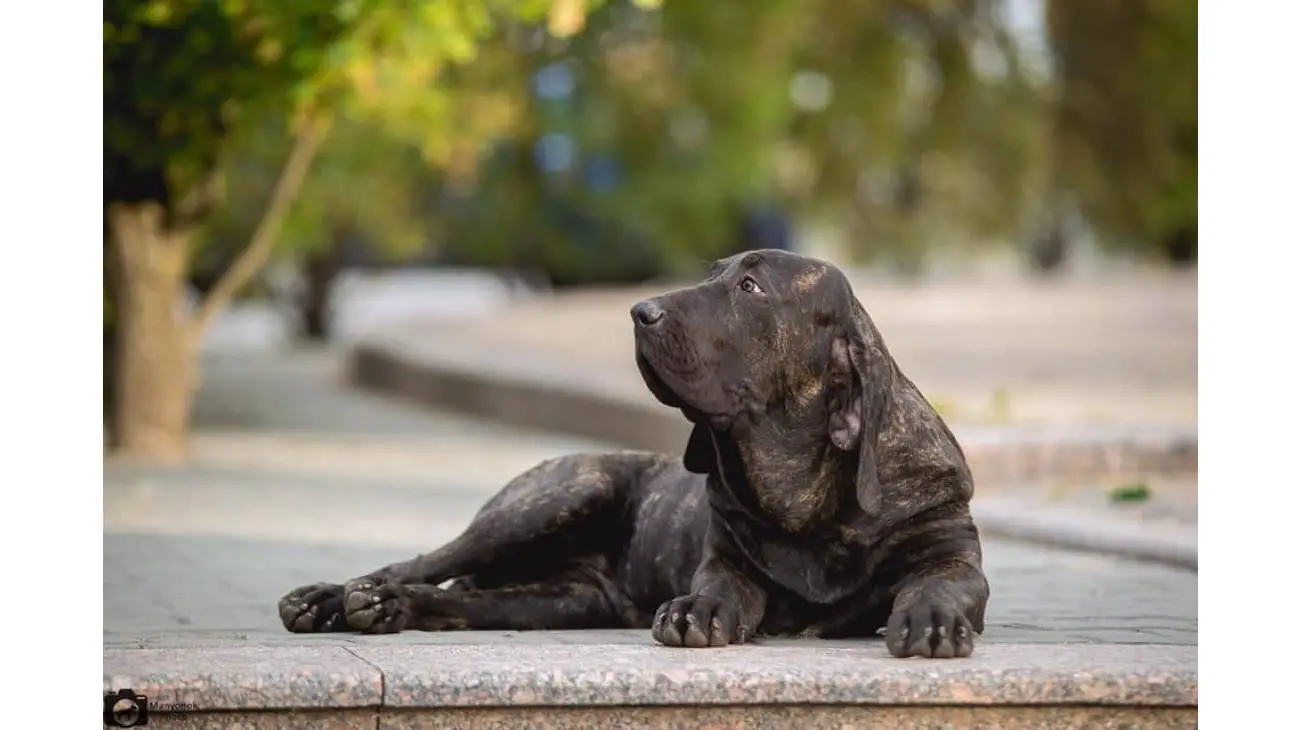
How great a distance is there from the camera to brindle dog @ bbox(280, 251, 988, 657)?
18.1 feet

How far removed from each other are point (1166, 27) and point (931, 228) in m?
4.99

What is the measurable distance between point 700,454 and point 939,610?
832 mm

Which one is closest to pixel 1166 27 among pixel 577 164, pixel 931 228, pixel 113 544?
pixel 931 228

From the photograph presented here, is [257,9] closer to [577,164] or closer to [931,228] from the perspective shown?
[577,164]

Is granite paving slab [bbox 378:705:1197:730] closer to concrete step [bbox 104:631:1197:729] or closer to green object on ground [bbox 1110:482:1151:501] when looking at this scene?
concrete step [bbox 104:631:1197:729]

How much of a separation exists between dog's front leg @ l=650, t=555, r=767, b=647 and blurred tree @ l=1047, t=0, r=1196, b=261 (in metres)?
23.7

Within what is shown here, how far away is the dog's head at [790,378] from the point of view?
5.61m

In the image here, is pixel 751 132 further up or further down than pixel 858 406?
further up

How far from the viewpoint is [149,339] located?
1319cm

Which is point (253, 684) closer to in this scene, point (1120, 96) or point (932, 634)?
point (932, 634)

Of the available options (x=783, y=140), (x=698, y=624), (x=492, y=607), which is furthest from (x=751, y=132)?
(x=698, y=624)

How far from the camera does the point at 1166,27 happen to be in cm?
3045

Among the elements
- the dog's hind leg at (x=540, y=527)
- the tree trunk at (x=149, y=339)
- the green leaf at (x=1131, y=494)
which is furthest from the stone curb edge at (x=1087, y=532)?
the tree trunk at (x=149, y=339)

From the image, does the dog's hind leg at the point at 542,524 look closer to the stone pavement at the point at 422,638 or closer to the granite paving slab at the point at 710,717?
the stone pavement at the point at 422,638
